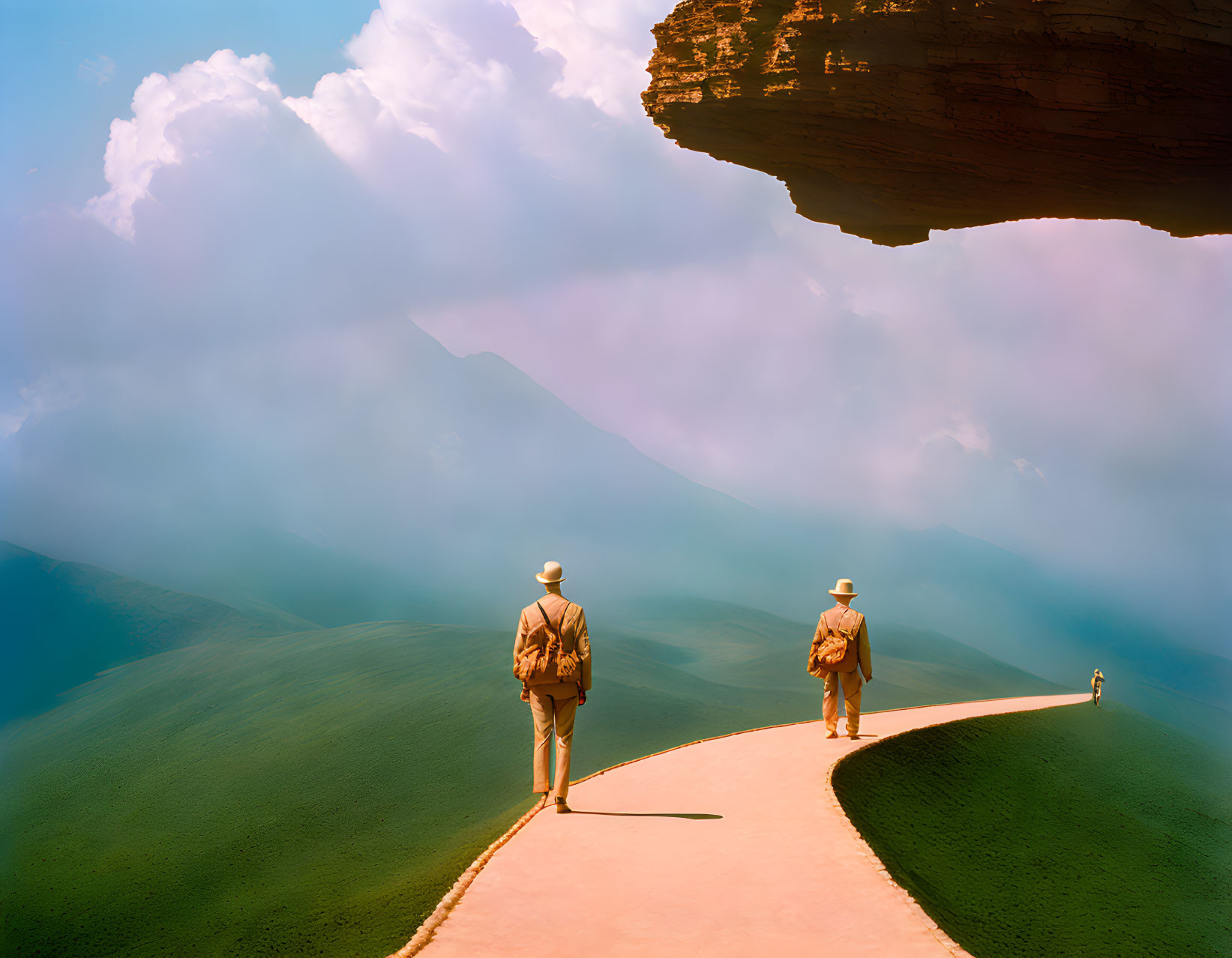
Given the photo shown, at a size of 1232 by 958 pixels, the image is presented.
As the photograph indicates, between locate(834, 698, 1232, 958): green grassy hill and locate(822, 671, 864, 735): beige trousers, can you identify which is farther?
locate(822, 671, 864, 735): beige trousers

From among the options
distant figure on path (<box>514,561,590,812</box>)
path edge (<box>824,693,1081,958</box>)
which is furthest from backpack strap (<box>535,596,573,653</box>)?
path edge (<box>824,693,1081,958</box>)

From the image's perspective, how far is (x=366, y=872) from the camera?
7.52m

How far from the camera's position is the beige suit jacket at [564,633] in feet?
20.5

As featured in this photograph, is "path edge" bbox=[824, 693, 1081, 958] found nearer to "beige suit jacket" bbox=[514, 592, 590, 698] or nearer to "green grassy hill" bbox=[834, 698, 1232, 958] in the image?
"green grassy hill" bbox=[834, 698, 1232, 958]

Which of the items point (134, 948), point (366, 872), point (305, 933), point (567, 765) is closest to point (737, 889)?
point (567, 765)

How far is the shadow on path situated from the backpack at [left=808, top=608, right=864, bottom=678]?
10.8 ft

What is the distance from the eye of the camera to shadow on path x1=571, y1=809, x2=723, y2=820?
6016 mm

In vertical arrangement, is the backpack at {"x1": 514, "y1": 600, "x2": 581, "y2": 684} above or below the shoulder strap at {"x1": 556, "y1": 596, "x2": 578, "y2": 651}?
below

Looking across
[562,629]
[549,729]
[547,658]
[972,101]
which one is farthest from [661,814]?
[972,101]

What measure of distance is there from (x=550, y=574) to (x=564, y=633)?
1.92 feet

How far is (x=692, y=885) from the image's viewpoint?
4.45 meters

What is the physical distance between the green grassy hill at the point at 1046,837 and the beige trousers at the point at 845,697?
595 mm

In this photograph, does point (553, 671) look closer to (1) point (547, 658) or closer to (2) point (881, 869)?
(1) point (547, 658)

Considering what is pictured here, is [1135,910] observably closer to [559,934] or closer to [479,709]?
[559,934]
